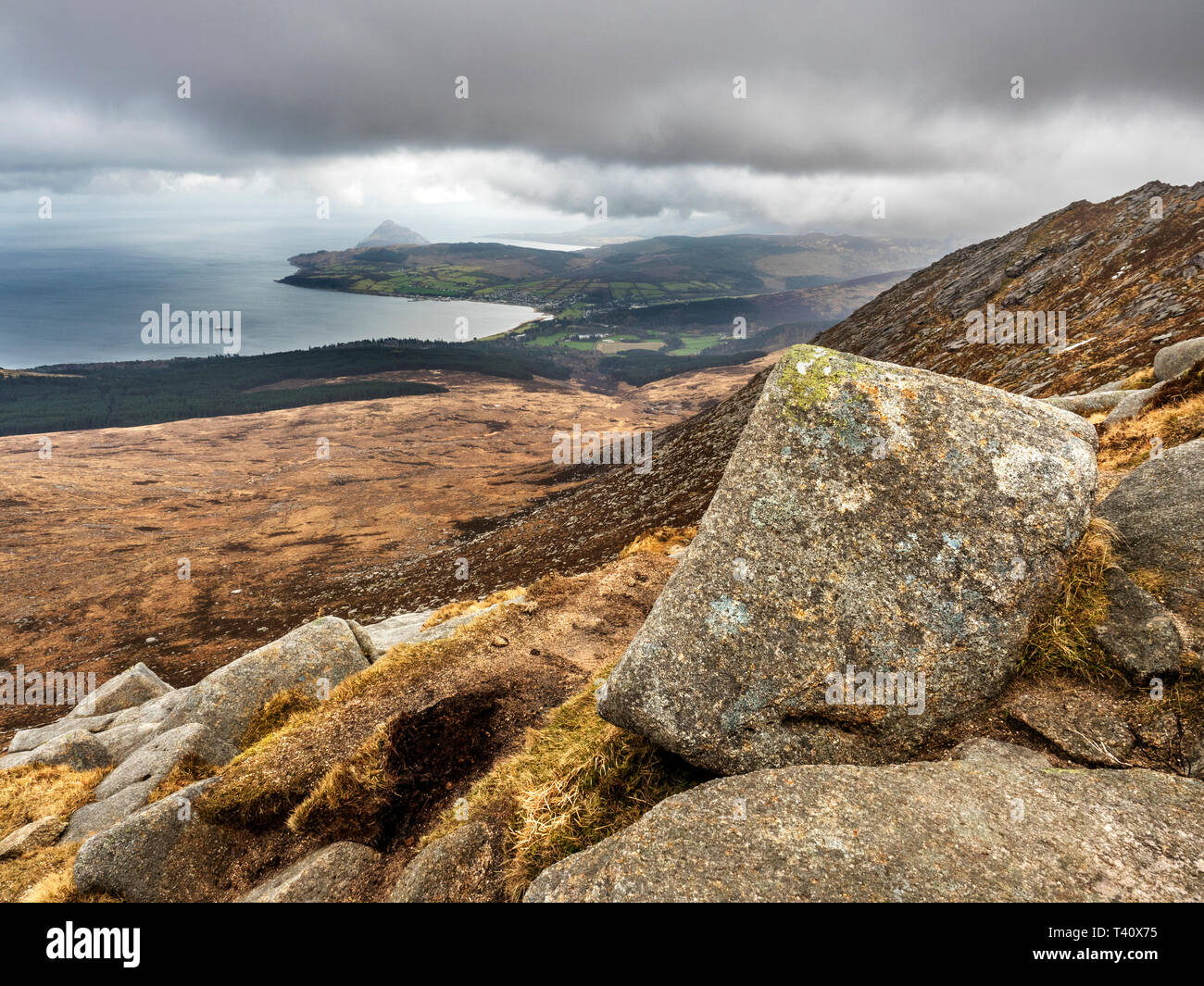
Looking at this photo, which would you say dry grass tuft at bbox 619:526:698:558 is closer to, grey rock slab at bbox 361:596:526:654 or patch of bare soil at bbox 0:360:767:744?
grey rock slab at bbox 361:596:526:654

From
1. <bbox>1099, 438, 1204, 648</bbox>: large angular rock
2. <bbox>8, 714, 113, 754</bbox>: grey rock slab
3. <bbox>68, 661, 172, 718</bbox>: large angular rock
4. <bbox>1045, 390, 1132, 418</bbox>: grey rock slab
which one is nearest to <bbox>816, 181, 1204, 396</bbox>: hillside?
<bbox>1045, 390, 1132, 418</bbox>: grey rock slab

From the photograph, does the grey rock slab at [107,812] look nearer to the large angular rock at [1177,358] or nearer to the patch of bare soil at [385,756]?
→ the patch of bare soil at [385,756]

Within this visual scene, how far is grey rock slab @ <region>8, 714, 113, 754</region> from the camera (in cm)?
2212

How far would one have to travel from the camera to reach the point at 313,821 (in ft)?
32.1

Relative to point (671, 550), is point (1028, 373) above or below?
above

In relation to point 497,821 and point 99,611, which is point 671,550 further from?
point 99,611

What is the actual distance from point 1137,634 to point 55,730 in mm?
36569

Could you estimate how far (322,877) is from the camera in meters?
8.40

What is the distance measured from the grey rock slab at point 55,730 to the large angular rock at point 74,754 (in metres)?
3.19

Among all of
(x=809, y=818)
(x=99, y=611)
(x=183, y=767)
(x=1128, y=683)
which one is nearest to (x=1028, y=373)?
(x=1128, y=683)

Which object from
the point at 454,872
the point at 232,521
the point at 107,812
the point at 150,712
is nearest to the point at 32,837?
the point at 107,812

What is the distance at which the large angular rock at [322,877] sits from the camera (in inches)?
323

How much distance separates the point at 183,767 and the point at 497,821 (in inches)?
451

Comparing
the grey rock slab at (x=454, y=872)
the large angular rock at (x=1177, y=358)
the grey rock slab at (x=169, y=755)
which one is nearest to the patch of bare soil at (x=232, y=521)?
the grey rock slab at (x=169, y=755)
